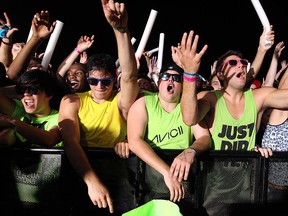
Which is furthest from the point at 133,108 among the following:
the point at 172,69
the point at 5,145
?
the point at 5,145

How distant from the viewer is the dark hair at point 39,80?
285cm

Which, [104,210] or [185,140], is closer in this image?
[104,210]

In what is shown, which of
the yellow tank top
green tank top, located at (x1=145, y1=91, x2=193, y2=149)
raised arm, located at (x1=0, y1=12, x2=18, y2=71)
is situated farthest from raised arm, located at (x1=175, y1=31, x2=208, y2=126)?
raised arm, located at (x1=0, y1=12, x2=18, y2=71)

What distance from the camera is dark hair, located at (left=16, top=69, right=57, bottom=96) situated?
9.34 ft

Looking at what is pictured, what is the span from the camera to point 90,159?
2.36m

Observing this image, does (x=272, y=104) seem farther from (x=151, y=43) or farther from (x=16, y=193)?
(x=151, y=43)

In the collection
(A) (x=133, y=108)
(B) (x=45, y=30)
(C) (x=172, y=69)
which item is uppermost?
(B) (x=45, y=30)

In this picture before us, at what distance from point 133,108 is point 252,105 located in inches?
35.0

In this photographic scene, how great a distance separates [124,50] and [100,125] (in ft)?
1.96

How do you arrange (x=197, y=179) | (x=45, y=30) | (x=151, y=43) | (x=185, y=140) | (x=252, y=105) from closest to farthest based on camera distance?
(x=197, y=179) → (x=185, y=140) → (x=252, y=105) → (x=45, y=30) → (x=151, y=43)

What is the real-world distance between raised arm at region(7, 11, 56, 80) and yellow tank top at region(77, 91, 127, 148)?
24.6 inches

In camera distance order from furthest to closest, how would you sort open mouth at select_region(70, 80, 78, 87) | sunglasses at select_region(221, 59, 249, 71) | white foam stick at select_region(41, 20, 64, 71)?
open mouth at select_region(70, 80, 78, 87), white foam stick at select_region(41, 20, 64, 71), sunglasses at select_region(221, 59, 249, 71)

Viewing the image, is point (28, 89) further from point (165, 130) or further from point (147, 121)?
point (165, 130)

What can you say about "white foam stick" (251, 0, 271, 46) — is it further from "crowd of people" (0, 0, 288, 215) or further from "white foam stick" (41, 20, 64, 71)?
"white foam stick" (41, 20, 64, 71)
